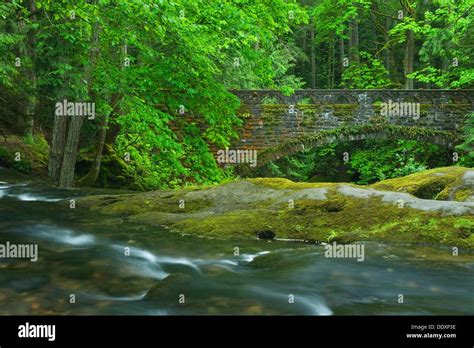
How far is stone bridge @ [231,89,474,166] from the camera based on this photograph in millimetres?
20125

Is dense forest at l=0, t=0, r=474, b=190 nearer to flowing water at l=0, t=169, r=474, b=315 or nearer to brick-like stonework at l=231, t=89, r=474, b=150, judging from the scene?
brick-like stonework at l=231, t=89, r=474, b=150

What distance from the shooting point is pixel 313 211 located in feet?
22.1

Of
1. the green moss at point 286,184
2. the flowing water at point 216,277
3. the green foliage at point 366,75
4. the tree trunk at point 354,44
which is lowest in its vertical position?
the flowing water at point 216,277

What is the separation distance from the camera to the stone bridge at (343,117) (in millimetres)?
20125

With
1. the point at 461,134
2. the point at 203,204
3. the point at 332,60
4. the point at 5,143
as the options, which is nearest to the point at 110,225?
the point at 203,204

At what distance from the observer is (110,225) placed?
7.05 m

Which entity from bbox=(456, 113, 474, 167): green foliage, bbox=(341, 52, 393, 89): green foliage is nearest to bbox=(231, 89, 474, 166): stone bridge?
bbox=(456, 113, 474, 167): green foliage

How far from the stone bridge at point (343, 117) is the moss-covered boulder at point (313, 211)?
11734mm

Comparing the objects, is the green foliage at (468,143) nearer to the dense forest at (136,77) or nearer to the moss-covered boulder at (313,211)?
the dense forest at (136,77)

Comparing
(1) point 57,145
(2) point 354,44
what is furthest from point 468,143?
(1) point 57,145

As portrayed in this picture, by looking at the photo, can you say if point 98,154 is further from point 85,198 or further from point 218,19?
point 218,19

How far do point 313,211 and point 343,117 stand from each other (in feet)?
48.8

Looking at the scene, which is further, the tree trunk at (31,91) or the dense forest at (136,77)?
the tree trunk at (31,91)

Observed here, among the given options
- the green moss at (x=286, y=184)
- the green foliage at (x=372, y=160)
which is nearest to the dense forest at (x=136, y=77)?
the green foliage at (x=372, y=160)
